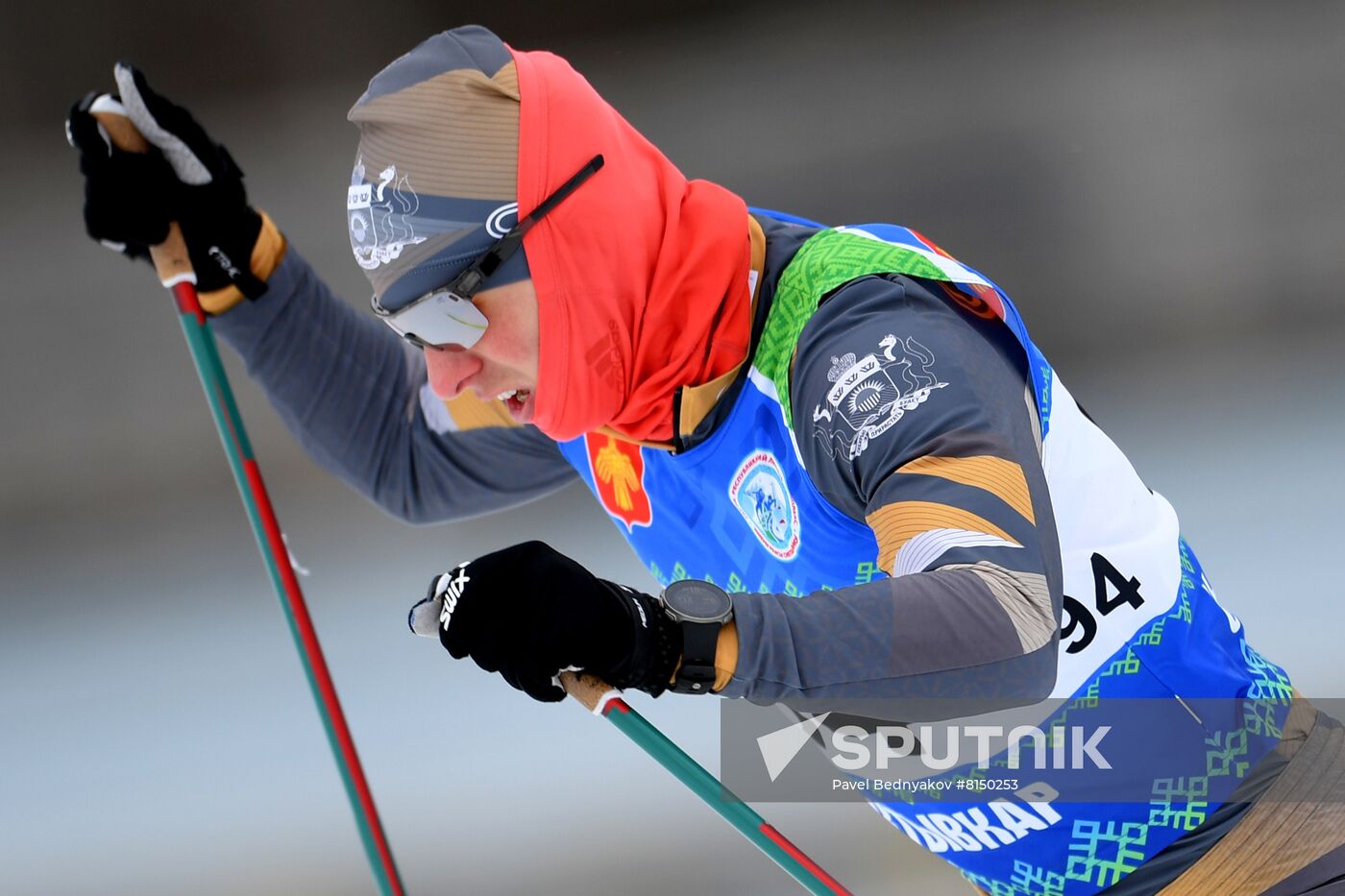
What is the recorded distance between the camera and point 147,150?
1.66 metres

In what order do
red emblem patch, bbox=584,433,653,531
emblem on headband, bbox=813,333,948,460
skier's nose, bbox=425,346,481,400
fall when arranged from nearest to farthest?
emblem on headband, bbox=813,333,948,460
skier's nose, bbox=425,346,481,400
red emblem patch, bbox=584,433,653,531

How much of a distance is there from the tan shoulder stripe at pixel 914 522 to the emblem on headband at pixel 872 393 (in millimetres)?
66

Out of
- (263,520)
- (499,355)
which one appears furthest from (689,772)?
(263,520)

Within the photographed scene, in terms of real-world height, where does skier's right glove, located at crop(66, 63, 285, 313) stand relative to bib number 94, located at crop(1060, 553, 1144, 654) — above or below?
above

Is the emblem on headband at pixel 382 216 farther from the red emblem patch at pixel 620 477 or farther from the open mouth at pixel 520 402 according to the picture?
the red emblem patch at pixel 620 477

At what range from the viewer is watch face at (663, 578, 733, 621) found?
872mm

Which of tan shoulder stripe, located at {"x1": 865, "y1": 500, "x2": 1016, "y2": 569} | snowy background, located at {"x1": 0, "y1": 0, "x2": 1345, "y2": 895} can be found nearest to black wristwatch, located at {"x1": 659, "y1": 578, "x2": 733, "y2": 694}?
tan shoulder stripe, located at {"x1": 865, "y1": 500, "x2": 1016, "y2": 569}

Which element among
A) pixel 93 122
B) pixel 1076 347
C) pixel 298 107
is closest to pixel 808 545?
pixel 93 122

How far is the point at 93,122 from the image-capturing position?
5.30 ft

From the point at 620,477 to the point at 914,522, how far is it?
2.26ft

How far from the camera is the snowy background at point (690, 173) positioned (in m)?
3.21

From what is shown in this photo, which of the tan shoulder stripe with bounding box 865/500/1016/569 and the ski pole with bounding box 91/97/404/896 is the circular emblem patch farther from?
the ski pole with bounding box 91/97/404/896

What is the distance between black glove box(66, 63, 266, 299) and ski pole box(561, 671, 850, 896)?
0.97m

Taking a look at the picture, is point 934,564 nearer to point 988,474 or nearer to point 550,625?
point 988,474
